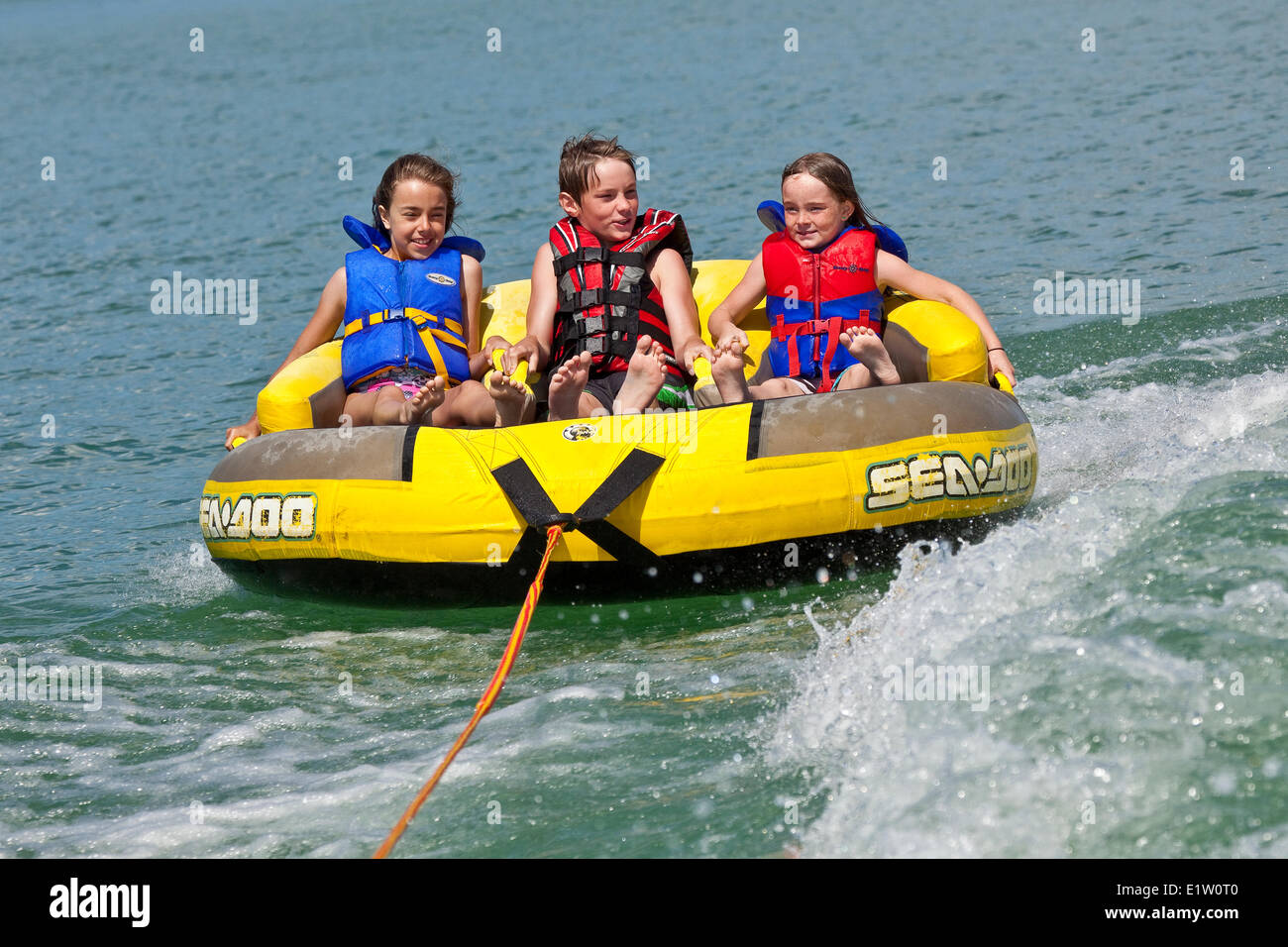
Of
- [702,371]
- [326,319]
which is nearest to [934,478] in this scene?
[702,371]

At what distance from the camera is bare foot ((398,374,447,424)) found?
4.55m

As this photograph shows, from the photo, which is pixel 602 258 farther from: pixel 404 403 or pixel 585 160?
pixel 404 403

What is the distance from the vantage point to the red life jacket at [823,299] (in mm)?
4844

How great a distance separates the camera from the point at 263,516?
4.51 m

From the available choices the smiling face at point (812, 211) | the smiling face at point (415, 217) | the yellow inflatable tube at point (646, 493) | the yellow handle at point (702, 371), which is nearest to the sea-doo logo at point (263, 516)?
the yellow inflatable tube at point (646, 493)

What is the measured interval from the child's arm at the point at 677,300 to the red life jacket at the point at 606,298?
0.03 metres

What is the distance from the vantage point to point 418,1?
29.5 metres

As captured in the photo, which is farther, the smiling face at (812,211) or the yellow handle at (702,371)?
the smiling face at (812,211)

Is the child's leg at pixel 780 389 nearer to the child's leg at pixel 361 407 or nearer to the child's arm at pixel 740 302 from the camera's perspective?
the child's arm at pixel 740 302

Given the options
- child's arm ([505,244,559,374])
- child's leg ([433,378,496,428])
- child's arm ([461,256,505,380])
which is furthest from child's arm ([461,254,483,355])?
child's leg ([433,378,496,428])

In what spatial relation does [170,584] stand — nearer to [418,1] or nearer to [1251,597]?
[1251,597]

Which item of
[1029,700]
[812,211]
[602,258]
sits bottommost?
[1029,700]

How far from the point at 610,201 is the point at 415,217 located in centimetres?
→ 73
